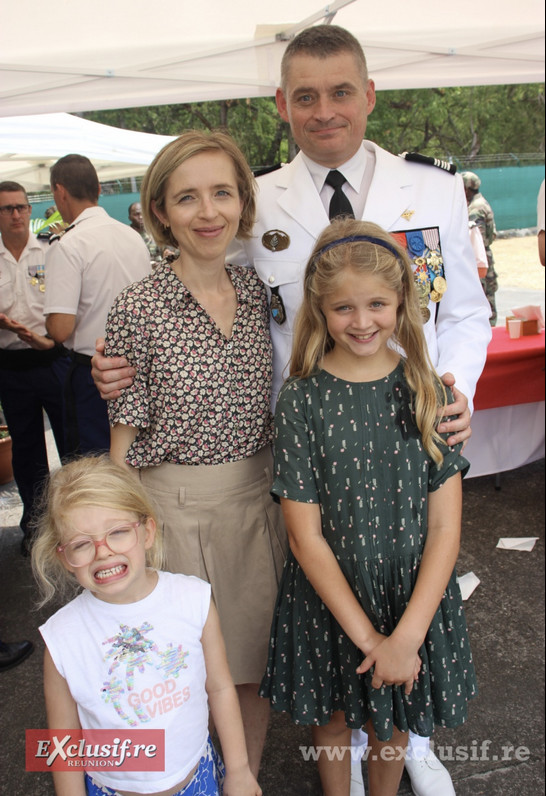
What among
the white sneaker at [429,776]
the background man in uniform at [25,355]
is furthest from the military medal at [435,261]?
the background man in uniform at [25,355]

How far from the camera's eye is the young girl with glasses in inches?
53.4

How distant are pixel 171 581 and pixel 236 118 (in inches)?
462

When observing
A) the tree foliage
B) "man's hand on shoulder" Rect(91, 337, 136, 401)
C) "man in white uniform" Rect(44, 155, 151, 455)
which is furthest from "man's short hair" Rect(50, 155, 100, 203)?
the tree foliage

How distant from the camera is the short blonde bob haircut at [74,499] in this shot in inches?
54.2

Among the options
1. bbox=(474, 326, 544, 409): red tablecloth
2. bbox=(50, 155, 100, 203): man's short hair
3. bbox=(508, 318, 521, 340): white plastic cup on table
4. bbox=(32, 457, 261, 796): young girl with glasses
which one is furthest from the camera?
bbox=(508, 318, 521, 340): white plastic cup on table

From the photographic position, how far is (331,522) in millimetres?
1575

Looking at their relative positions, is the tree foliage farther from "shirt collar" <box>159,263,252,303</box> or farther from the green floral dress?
the green floral dress

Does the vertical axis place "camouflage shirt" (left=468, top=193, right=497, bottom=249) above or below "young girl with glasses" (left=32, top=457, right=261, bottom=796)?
above

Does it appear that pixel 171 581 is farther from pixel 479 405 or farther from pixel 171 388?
pixel 479 405

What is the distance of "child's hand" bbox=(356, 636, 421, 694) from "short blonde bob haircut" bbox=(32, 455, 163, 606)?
1.95ft

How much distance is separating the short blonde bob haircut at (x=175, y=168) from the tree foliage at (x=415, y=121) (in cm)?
799

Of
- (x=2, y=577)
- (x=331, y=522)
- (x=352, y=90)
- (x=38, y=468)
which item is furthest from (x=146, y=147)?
(x=331, y=522)

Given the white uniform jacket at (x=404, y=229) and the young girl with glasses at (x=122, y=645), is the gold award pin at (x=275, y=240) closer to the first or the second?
the white uniform jacket at (x=404, y=229)

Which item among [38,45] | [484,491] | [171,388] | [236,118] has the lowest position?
[484,491]
